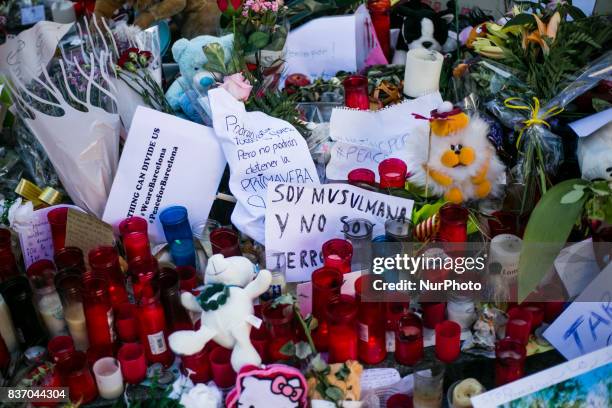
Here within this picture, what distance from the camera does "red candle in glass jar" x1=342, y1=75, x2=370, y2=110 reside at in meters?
1.68

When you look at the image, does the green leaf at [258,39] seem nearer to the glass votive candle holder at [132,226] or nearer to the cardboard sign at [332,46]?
the cardboard sign at [332,46]

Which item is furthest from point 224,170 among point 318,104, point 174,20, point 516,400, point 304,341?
point 174,20

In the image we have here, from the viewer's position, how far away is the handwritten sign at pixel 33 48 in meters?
1.69

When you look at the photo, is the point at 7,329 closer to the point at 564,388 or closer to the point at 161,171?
the point at 161,171

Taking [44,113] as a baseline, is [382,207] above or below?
below

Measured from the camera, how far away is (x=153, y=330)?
115 centimetres

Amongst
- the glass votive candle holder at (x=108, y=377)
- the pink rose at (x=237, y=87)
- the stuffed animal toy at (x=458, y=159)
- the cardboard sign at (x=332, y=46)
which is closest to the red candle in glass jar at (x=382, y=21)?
the cardboard sign at (x=332, y=46)

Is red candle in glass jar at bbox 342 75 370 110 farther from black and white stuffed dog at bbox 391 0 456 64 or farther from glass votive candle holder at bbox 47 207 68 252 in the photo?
glass votive candle holder at bbox 47 207 68 252

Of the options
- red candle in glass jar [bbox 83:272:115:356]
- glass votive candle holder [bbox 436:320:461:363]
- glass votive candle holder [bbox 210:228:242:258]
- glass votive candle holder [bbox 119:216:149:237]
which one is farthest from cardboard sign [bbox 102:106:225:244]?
glass votive candle holder [bbox 436:320:461:363]

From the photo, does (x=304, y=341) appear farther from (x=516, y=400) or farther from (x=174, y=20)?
(x=174, y=20)

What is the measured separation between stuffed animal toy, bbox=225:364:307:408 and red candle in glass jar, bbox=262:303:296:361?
74 millimetres

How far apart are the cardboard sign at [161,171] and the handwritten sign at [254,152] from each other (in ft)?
0.19

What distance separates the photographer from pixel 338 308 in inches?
43.7

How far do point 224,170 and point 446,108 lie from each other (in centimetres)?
56
